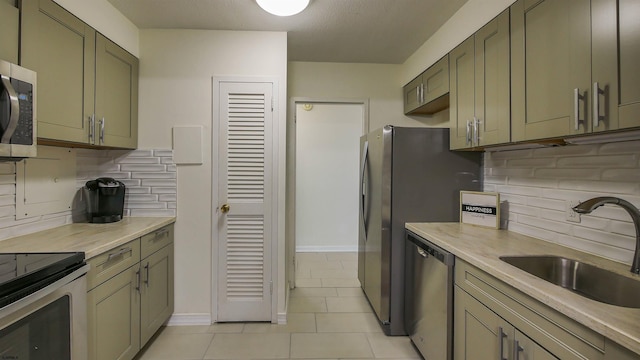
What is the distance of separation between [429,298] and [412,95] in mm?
1935

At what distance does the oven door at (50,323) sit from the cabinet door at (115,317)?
0.11m

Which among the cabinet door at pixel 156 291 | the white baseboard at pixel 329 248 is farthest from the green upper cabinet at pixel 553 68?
the white baseboard at pixel 329 248

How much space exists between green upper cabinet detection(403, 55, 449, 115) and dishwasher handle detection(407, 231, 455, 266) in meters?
1.15

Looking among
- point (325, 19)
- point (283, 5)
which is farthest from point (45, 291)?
point (325, 19)

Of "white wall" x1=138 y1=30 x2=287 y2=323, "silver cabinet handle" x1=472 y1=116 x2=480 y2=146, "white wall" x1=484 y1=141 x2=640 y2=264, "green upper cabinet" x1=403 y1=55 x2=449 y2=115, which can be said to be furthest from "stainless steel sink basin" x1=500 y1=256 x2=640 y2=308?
"white wall" x1=138 y1=30 x2=287 y2=323

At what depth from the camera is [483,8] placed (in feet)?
5.98

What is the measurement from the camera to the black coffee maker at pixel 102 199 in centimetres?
205

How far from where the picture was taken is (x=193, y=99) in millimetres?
2373

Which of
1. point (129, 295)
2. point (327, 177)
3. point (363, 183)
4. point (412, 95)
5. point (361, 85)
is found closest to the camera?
point (129, 295)

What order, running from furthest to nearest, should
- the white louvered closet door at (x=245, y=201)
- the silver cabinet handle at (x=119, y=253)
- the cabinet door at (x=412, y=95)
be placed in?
the cabinet door at (x=412, y=95) < the white louvered closet door at (x=245, y=201) < the silver cabinet handle at (x=119, y=253)

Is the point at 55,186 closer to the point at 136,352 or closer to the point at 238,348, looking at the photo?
the point at 136,352

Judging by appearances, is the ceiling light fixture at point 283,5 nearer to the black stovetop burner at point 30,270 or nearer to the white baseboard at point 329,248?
the black stovetop burner at point 30,270

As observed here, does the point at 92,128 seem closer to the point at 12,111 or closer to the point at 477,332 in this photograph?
the point at 12,111

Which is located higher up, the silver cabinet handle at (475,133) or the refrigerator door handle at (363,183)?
the silver cabinet handle at (475,133)
